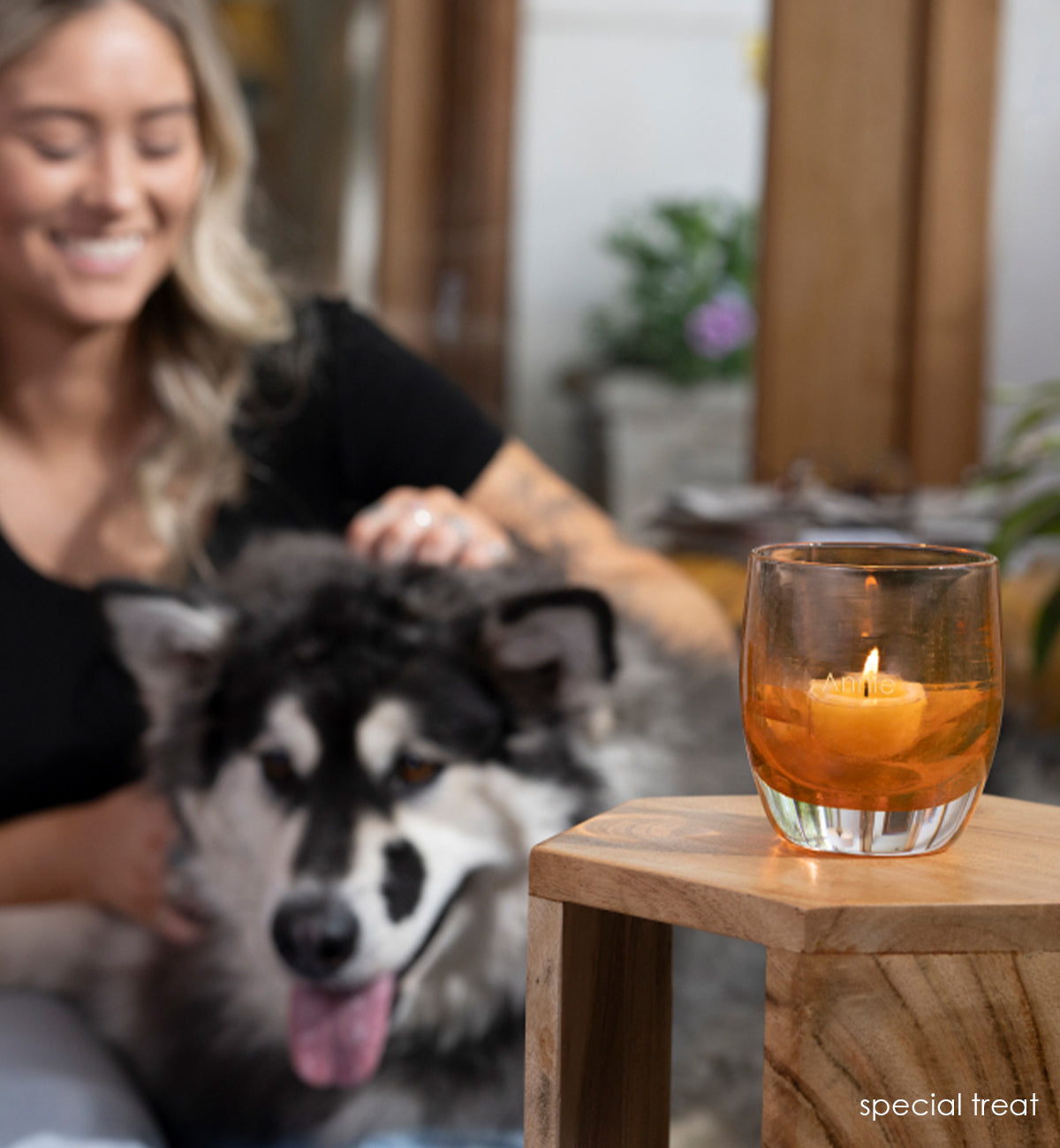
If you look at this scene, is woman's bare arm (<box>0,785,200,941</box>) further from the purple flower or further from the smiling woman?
the purple flower

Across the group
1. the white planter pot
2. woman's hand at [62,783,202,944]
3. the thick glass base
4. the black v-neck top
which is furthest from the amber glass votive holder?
the white planter pot

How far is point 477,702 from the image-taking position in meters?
0.95

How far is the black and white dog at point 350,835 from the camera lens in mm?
899

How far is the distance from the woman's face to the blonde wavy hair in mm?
38

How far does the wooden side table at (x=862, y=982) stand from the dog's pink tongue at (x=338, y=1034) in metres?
0.49

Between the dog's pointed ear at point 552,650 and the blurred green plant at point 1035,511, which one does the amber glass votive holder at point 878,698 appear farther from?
the blurred green plant at point 1035,511

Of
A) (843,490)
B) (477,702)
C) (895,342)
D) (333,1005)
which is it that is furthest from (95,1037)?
(895,342)

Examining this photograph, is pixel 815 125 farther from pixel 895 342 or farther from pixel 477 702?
pixel 477 702

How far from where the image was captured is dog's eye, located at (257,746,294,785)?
934 millimetres

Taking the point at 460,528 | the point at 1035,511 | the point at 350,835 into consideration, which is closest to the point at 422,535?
the point at 460,528

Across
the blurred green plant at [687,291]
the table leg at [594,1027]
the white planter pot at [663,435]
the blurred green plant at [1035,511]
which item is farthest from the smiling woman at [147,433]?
the blurred green plant at [687,291]

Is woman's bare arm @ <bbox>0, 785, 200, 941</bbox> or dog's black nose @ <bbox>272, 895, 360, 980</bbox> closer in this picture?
dog's black nose @ <bbox>272, 895, 360, 980</bbox>

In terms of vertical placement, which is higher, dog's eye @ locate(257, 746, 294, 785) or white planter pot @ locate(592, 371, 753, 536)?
white planter pot @ locate(592, 371, 753, 536)

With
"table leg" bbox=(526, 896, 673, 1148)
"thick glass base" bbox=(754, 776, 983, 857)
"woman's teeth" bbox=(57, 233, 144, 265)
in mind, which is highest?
"woman's teeth" bbox=(57, 233, 144, 265)
